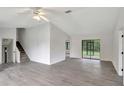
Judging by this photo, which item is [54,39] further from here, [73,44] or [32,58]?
[73,44]

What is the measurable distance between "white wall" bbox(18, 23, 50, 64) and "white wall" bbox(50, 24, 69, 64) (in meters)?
0.32

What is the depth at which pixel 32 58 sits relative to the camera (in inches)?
353

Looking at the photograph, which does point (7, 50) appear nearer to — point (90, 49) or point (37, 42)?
point (37, 42)

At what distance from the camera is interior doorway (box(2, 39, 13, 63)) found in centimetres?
833

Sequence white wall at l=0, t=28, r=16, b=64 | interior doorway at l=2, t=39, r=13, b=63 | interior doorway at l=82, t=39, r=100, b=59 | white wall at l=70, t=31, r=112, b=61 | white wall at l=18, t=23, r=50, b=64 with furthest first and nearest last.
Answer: interior doorway at l=82, t=39, r=100, b=59 → white wall at l=70, t=31, r=112, b=61 → interior doorway at l=2, t=39, r=13, b=63 → white wall at l=0, t=28, r=16, b=64 → white wall at l=18, t=23, r=50, b=64

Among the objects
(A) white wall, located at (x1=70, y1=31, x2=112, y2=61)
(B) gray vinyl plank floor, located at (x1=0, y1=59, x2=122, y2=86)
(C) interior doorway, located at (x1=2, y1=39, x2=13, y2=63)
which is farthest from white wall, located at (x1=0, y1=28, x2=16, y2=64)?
(A) white wall, located at (x1=70, y1=31, x2=112, y2=61)

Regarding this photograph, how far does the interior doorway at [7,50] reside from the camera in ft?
27.3

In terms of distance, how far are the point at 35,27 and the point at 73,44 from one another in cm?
409

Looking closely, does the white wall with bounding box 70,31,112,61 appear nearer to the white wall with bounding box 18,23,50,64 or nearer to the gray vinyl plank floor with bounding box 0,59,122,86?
the gray vinyl plank floor with bounding box 0,59,122,86

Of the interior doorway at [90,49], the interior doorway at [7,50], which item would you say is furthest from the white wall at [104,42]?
the interior doorway at [7,50]

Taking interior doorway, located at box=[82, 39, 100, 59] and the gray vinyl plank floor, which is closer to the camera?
the gray vinyl plank floor

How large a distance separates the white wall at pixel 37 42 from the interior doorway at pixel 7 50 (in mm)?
1211

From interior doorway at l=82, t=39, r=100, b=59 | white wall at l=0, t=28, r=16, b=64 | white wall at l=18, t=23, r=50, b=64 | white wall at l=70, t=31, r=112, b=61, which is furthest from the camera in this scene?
interior doorway at l=82, t=39, r=100, b=59
